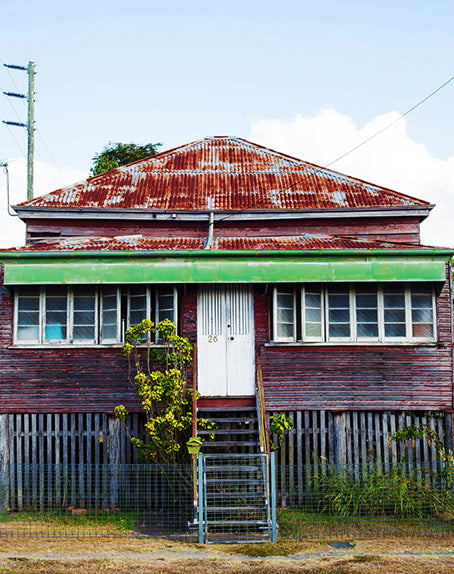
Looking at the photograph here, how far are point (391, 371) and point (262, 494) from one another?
398cm

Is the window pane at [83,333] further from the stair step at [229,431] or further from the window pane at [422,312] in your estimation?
the window pane at [422,312]

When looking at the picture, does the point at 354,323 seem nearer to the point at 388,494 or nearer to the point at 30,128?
the point at 388,494

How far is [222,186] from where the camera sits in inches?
693

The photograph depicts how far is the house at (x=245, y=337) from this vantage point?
13.4 m

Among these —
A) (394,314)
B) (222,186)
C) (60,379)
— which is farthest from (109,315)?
(394,314)

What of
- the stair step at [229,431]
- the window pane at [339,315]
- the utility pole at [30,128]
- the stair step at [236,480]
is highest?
the utility pole at [30,128]

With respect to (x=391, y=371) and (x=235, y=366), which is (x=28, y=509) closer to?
(x=235, y=366)

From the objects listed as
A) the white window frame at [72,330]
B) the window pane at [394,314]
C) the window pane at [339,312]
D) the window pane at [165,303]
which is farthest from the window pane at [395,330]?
the white window frame at [72,330]

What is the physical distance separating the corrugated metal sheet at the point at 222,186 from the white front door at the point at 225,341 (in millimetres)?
3164

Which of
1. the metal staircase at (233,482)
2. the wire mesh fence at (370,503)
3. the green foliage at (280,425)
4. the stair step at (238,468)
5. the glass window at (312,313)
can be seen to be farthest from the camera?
the glass window at (312,313)

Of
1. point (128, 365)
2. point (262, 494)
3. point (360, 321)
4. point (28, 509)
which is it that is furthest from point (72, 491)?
point (360, 321)

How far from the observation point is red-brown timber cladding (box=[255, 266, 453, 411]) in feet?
44.7

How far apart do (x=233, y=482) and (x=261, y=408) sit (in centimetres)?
154

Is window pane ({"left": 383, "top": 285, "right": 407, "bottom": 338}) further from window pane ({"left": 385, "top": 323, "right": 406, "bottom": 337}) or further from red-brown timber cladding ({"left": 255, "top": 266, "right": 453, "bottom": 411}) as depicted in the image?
red-brown timber cladding ({"left": 255, "top": 266, "right": 453, "bottom": 411})
